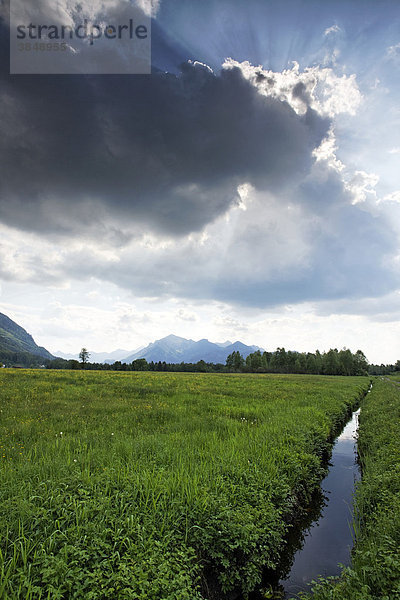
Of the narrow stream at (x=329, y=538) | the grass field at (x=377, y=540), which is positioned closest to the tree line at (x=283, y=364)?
the narrow stream at (x=329, y=538)

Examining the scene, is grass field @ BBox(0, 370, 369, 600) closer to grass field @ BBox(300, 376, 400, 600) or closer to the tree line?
grass field @ BBox(300, 376, 400, 600)

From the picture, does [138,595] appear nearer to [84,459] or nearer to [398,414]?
[84,459]

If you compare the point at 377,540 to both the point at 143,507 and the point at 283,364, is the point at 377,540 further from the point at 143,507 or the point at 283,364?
the point at 283,364

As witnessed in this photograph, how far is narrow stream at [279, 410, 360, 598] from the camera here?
637 cm

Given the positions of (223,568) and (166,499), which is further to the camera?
(166,499)

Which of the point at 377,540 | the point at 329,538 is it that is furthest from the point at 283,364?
the point at 377,540

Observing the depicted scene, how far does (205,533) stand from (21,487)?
155 inches

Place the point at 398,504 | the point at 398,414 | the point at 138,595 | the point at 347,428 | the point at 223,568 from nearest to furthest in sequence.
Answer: the point at 138,595 < the point at 223,568 < the point at 398,504 < the point at 398,414 < the point at 347,428

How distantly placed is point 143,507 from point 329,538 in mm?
5906

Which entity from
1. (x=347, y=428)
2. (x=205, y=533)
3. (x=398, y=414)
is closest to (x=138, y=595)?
(x=205, y=533)

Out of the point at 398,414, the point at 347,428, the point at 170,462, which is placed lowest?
the point at 347,428

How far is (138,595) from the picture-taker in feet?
12.1

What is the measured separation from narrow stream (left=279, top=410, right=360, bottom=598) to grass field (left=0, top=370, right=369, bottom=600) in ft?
2.08

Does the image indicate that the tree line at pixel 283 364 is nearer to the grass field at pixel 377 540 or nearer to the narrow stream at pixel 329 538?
the narrow stream at pixel 329 538
